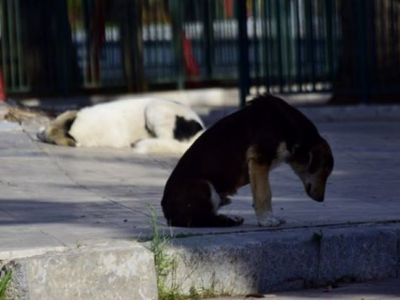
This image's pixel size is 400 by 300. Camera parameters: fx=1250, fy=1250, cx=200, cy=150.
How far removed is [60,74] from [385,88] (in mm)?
5768

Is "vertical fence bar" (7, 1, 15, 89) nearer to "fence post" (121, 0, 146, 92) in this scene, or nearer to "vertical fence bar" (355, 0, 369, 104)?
"fence post" (121, 0, 146, 92)

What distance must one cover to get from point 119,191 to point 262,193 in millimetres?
2730

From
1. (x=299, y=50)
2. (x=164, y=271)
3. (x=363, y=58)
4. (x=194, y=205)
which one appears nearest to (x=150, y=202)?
(x=194, y=205)

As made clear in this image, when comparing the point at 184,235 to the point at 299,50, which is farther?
the point at 299,50

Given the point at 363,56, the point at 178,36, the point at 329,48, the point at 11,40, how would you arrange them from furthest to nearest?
1. the point at 178,36
2. the point at 11,40
3. the point at 329,48
4. the point at 363,56

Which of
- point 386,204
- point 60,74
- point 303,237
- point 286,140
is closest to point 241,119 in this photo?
point 286,140

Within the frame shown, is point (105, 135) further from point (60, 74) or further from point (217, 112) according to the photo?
point (60, 74)

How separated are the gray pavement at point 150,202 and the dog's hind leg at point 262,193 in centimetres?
10

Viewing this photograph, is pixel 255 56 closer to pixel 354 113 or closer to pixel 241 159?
pixel 354 113

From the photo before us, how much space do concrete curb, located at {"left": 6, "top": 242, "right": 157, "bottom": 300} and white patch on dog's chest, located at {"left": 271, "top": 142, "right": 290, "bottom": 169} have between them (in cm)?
128

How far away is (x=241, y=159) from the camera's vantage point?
7.86 m

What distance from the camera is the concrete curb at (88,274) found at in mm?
6656

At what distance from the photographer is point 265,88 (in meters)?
17.1

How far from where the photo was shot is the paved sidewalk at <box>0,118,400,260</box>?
7.84m
